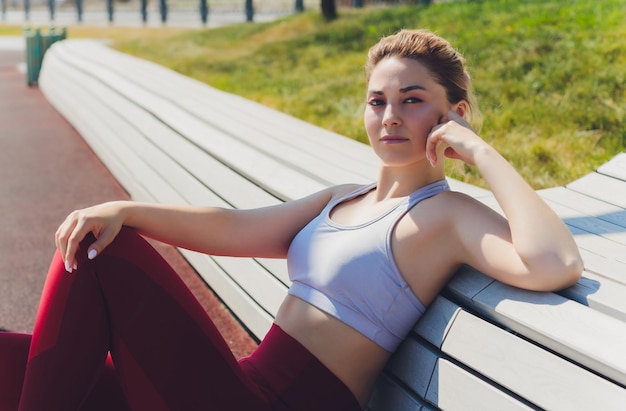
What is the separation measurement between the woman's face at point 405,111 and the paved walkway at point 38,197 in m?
1.67

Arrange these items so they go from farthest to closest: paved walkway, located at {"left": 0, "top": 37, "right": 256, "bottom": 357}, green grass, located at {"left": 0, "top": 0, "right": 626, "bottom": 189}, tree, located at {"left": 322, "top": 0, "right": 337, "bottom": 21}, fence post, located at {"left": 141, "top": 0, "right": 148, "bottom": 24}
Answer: fence post, located at {"left": 141, "top": 0, "right": 148, "bottom": 24} < tree, located at {"left": 322, "top": 0, "right": 337, "bottom": 21} < green grass, located at {"left": 0, "top": 0, "right": 626, "bottom": 189} < paved walkway, located at {"left": 0, "top": 37, "right": 256, "bottom": 357}

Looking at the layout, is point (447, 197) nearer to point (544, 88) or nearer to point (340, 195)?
point (340, 195)

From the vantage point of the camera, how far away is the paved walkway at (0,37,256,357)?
407cm

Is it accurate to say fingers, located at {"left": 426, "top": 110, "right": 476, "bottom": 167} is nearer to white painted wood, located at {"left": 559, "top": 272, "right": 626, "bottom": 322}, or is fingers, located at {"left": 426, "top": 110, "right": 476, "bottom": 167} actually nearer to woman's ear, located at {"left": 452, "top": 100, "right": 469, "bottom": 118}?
woman's ear, located at {"left": 452, "top": 100, "right": 469, "bottom": 118}

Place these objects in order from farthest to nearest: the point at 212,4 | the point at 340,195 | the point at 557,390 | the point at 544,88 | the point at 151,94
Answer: the point at 212,4 → the point at 151,94 → the point at 544,88 → the point at 340,195 → the point at 557,390

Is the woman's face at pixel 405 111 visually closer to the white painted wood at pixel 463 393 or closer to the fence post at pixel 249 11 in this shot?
the white painted wood at pixel 463 393

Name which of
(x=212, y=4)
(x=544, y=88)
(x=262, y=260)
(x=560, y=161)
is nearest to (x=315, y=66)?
(x=544, y=88)

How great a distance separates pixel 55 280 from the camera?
211 centimetres

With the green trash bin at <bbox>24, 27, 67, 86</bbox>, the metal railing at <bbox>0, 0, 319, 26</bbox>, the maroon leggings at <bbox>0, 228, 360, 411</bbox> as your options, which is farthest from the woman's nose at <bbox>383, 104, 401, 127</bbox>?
the metal railing at <bbox>0, 0, 319, 26</bbox>

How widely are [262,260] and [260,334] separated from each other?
0.33 m

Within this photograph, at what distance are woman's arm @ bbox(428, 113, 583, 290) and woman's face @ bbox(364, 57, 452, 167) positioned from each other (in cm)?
8

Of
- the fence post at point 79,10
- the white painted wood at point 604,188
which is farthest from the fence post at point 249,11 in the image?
the white painted wood at point 604,188

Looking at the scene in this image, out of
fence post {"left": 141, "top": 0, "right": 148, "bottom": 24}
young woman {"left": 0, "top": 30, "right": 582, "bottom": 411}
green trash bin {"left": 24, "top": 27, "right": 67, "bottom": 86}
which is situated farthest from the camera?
fence post {"left": 141, "top": 0, "right": 148, "bottom": 24}

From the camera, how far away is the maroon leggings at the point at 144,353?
6.54ft
